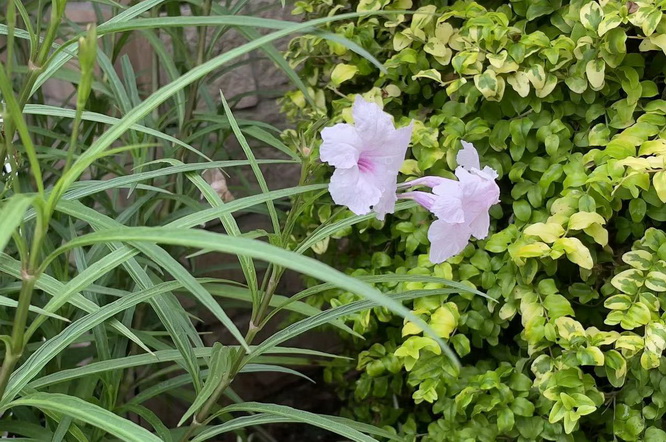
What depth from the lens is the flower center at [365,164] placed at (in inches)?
27.0

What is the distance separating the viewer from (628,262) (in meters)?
1.06

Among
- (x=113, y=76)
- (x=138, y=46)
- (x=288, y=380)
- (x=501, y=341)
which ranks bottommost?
(x=288, y=380)

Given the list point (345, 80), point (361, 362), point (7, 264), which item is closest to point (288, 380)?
point (361, 362)

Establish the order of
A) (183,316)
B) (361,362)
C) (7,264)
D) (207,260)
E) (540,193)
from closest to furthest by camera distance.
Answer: (7,264)
(183,316)
(540,193)
(361,362)
(207,260)

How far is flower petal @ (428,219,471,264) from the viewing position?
0.74 m

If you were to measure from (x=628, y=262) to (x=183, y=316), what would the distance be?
25.8 inches

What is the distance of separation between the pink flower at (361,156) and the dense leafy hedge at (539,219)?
360 millimetres

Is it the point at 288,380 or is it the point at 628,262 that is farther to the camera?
the point at 288,380

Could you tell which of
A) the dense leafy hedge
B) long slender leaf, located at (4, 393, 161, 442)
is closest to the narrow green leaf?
long slender leaf, located at (4, 393, 161, 442)

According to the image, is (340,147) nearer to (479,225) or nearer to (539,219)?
(479,225)

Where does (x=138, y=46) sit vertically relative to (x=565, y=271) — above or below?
above

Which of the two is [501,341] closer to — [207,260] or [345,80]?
[345,80]

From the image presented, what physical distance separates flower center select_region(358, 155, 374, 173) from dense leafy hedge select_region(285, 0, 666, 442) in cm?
36

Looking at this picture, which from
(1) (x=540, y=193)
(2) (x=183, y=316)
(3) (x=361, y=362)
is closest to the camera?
(2) (x=183, y=316)
